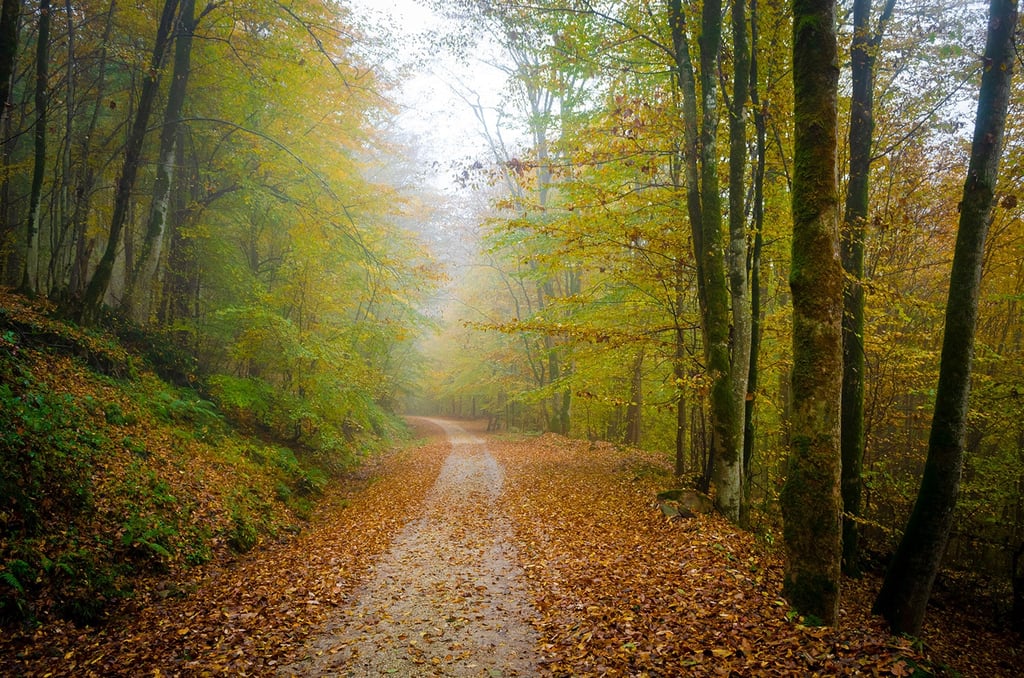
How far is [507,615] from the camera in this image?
213 inches

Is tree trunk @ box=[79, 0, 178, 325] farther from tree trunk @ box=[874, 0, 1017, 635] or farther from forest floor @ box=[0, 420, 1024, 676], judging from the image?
tree trunk @ box=[874, 0, 1017, 635]

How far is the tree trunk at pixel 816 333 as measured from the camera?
14.6 feet

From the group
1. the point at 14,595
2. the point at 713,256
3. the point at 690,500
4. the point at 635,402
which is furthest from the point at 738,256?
the point at 14,595

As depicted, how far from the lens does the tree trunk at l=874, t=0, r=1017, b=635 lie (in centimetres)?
554

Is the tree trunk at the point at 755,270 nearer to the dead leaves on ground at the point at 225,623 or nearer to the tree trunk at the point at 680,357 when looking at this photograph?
the tree trunk at the point at 680,357

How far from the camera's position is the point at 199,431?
9875 millimetres

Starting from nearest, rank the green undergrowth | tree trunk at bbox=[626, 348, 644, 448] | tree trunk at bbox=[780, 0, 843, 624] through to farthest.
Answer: tree trunk at bbox=[780, 0, 843, 624] → the green undergrowth → tree trunk at bbox=[626, 348, 644, 448]

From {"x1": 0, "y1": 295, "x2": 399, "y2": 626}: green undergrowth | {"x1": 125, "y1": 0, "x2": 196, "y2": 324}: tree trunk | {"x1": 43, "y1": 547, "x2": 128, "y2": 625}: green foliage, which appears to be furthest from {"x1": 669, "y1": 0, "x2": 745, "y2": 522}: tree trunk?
{"x1": 125, "y1": 0, "x2": 196, "y2": 324}: tree trunk

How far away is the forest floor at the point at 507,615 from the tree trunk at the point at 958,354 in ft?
2.50

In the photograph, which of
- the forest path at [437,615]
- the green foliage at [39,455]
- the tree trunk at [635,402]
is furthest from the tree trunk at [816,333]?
the tree trunk at [635,402]

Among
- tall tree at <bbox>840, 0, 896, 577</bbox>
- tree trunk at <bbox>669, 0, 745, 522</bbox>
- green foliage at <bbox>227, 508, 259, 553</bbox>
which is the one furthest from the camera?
tree trunk at <bbox>669, 0, 745, 522</bbox>

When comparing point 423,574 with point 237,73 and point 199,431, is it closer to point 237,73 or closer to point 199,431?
point 199,431

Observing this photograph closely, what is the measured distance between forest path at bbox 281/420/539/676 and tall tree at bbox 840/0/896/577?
556 centimetres

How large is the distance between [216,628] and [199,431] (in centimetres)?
601
